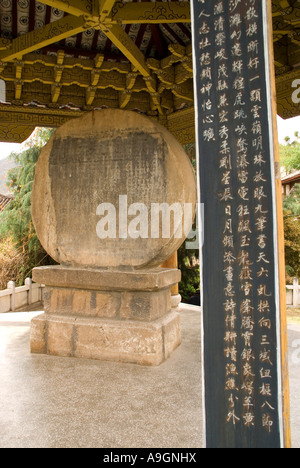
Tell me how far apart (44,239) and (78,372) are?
1505 millimetres

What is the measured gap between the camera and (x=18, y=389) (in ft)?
9.77

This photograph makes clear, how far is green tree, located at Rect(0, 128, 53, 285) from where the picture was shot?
11.4m

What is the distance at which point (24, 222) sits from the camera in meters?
11.7

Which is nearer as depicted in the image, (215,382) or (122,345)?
(215,382)

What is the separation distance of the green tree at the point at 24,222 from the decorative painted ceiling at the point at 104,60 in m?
5.65

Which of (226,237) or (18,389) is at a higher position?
(226,237)

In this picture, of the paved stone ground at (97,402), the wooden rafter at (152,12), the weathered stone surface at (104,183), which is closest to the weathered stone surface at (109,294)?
the weathered stone surface at (104,183)

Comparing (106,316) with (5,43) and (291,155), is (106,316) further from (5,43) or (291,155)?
(291,155)

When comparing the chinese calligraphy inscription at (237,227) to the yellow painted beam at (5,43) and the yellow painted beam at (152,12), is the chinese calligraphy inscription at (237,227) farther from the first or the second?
the yellow painted beam at (5,43)

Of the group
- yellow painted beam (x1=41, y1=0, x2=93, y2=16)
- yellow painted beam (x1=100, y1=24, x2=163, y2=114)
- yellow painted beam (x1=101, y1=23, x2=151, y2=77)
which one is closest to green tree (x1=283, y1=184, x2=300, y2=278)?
yellow painted beam (x1=100, y1=24, x2=163, y2=114)

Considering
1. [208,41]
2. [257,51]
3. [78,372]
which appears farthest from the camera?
[78,372]

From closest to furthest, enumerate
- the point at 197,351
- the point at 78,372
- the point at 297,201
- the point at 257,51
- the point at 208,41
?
the point at 257,51 → the point at 208,41 → the point at 78,372 → the point at 197,351 → the point at 297,201
